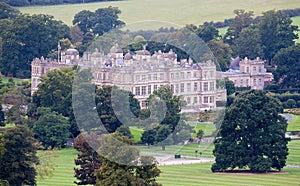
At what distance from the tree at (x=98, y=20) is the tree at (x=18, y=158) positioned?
75.5 meters

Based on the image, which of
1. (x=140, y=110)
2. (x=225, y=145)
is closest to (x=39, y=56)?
(x=140, y=110)

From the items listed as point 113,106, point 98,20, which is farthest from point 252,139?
point 98,20

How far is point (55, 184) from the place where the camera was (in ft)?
265

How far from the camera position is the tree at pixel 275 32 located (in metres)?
141

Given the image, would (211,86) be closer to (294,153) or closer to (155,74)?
(155,74)

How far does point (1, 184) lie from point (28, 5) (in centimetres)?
9500

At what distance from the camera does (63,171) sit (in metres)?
86.8

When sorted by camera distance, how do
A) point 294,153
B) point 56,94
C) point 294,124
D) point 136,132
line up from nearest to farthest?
point 294,153, point 136,132, point 294,124, point 56,94

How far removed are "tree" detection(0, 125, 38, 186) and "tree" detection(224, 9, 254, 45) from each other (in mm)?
68053

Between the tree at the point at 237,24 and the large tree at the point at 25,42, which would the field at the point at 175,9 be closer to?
the tree at the point at 237,24

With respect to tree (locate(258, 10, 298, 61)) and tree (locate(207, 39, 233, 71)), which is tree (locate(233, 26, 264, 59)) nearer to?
tree (locate(258, 10, 298, 61))

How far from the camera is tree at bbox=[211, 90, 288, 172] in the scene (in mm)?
88125

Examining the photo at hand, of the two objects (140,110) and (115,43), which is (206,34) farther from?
(140,110)

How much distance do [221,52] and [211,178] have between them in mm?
48180
